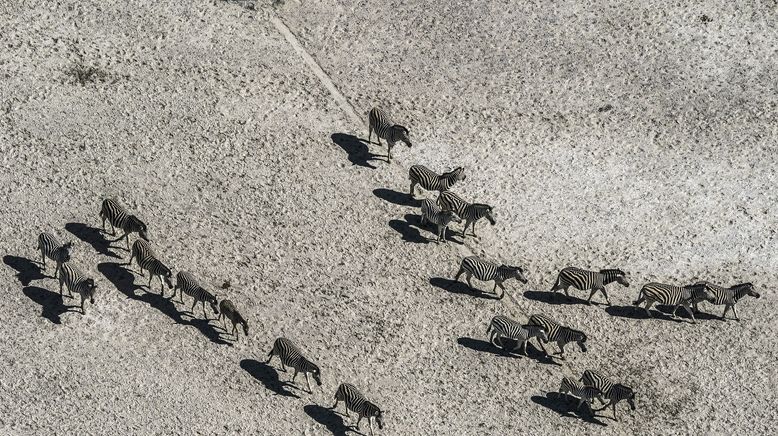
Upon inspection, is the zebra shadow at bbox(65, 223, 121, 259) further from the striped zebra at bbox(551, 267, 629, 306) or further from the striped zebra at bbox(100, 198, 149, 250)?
the striped zebra at bbox(551, 267, 629, 306)

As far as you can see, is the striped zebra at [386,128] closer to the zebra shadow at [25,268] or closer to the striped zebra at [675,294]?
the striped zebra at [675,294]

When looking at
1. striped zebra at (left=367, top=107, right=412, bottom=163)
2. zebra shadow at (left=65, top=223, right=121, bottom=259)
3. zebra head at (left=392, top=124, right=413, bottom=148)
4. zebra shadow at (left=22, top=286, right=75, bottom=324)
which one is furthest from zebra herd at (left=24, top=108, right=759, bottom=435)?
striped zebra at (left=367, top=107, right=412, bottom=163)

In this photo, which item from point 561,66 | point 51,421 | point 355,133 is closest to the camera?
point 51,421

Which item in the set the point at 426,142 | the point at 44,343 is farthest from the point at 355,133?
the point at 44,343

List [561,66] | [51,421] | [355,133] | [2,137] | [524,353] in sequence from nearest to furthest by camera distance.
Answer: [51,421] < [524,353] < [2,137] < [355,133] < [561,66]

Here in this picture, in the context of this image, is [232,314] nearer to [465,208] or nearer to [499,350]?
[499,350]

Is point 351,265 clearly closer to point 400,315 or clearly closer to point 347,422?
point 400,315

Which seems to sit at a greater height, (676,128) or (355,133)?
(676,128)
